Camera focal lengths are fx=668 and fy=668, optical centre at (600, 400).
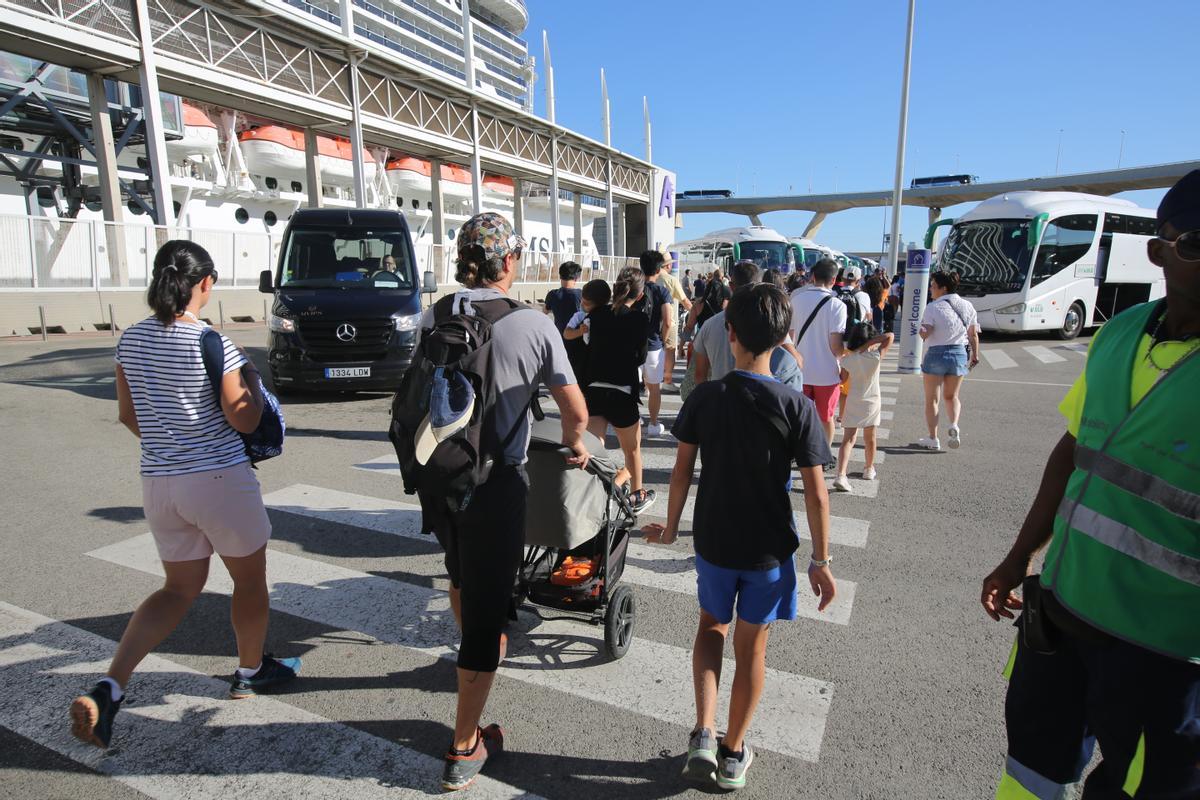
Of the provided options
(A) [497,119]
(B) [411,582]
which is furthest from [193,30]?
(B) [411,582]

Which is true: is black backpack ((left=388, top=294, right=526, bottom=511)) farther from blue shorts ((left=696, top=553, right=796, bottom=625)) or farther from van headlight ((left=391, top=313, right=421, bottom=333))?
van headlight ((left=391, top=313, right=421, bottom=333))

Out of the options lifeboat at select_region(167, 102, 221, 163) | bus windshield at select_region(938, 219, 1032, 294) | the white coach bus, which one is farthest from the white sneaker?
lifeboat at select_region(167, 102, 221, 163)

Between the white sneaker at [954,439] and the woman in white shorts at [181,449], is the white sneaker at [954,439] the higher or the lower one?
the lower one

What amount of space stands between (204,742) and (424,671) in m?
0.94

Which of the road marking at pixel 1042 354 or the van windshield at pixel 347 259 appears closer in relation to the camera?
the van windshield at pixel 347 259

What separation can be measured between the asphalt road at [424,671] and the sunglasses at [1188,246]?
204 cm

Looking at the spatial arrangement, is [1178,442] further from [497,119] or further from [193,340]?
[497,119]

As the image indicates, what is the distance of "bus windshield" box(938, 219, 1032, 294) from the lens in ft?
61.4

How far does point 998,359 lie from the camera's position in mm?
15992

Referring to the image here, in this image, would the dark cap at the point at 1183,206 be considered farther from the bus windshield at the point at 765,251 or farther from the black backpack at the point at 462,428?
the bus windshield at the point at 765,251

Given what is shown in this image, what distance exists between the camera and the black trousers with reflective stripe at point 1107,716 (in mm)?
1535

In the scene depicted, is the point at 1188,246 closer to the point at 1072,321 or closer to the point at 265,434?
the point at 265,434

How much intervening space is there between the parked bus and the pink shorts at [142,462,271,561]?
89.0ft

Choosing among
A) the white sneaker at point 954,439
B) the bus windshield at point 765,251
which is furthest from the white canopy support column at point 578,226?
the white sneaker at point 954,439
